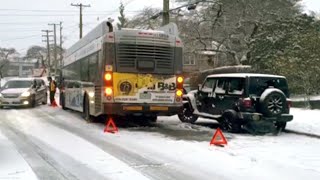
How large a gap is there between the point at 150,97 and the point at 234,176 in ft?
27.0

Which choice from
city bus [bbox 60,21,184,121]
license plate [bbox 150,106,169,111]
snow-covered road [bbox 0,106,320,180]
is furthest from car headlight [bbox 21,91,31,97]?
license plate [bbox 150,106,169,111]

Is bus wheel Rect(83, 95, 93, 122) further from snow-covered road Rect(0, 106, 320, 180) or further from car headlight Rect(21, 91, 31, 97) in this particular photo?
car headlight Rect(21, 91, 31, 97)

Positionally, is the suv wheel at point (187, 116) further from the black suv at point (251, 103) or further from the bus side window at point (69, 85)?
the bus side window at point (69, 85)

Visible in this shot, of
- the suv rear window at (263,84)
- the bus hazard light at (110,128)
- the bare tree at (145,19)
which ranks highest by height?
the bare tree at (145,19)

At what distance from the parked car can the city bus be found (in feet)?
34.6

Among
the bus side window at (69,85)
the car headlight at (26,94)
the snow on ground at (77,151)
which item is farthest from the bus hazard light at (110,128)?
the car headlight at (26,94)

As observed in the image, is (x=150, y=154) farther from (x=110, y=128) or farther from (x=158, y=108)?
(x=158, y=108)

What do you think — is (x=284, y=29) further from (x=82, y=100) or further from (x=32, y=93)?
(x=82, y=100)

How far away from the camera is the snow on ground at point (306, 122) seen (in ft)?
52.6

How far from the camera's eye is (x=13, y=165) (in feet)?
32.0

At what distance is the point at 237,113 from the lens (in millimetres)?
15375

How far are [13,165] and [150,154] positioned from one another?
280 centimetres

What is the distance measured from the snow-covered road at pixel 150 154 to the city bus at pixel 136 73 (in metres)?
0.74

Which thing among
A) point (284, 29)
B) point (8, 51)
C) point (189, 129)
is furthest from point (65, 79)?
point (8, 51)
